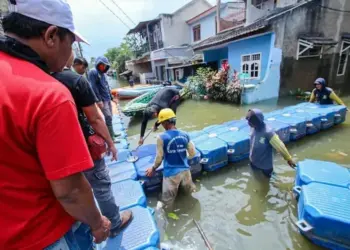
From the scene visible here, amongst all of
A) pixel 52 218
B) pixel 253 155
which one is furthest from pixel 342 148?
pixel 52 218

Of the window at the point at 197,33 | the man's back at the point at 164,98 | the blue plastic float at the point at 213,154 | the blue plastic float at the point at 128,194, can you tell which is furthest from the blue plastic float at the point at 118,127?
the window at the point at 197,33

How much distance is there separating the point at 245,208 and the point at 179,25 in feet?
67.5

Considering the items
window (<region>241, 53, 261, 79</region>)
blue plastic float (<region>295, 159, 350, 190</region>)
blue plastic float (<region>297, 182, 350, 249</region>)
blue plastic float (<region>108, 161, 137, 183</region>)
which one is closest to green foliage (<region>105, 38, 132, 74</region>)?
window (<region>241, 53, 261, 79</region>)

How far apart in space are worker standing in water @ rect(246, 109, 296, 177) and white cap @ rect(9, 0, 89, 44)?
2.80 metres

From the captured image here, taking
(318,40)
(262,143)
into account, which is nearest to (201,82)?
(318,40)

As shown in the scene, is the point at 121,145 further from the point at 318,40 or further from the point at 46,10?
the point at 318,40

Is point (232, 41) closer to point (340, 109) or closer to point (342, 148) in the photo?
point (340, 109)

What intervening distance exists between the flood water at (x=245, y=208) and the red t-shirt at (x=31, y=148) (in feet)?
6.96

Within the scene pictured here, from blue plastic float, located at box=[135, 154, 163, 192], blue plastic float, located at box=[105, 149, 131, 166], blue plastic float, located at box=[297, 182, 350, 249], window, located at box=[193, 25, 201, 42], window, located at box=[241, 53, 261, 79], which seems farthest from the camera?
window, located at box=[193, 25, 201, 42]

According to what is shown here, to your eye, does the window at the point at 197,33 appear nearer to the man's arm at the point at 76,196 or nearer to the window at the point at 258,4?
the window at the point at 258,4

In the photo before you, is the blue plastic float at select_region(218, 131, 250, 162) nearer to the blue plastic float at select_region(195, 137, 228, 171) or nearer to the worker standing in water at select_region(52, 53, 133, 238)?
the blue plastic float at select_region(195, 137, 228, 171)

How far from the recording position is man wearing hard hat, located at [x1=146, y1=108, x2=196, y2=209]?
2.87 metres

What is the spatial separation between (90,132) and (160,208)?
2092 mm

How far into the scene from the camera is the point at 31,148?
31.5 inches
